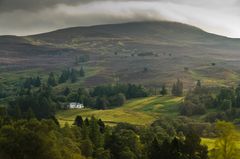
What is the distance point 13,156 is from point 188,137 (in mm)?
27702

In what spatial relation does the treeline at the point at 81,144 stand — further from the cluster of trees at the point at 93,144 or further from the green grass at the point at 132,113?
the green grass at the point at 132,113

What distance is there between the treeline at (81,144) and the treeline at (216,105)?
61627 millimetres

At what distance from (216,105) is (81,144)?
108 metres

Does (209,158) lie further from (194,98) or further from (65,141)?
(194,98)

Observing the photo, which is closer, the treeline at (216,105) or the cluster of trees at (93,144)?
the cluster of trees at (93,144)

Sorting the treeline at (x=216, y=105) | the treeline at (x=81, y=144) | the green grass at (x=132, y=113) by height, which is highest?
the treeline at (x=81, y=144)

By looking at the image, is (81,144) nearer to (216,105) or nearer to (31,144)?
(31,144)

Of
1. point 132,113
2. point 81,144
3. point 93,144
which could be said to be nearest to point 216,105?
point 132,113

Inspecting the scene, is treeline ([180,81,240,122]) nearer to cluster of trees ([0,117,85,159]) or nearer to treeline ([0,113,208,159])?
treeline ([0,113,208,159])

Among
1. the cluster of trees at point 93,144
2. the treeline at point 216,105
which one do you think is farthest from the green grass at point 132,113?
the cluster of trees at point 93,144

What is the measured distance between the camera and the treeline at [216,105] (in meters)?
162

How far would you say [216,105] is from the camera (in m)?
179

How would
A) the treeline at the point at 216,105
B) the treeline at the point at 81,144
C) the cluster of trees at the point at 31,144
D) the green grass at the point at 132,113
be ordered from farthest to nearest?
the green grass at the point at 132,113, the treeline at the point at 216,105, the treeline at the point at 81,144, the cluster of trees at the point at 31,144

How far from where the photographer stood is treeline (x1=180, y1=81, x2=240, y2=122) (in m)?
162
